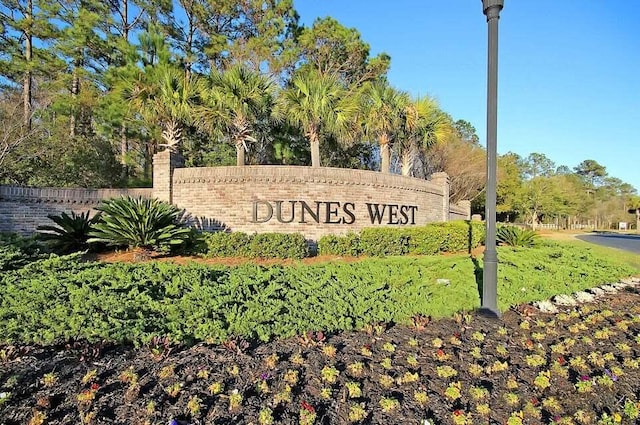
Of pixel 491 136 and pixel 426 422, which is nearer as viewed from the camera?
pixel 426 422

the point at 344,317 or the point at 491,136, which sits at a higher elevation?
the point at 491,136

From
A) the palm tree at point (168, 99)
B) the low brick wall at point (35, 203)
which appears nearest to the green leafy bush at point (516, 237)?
the palm tree at point (168, 99)

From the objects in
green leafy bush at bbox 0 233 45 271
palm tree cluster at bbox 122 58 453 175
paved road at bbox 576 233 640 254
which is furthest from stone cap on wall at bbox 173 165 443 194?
paved road at bbox 576 233 640 254

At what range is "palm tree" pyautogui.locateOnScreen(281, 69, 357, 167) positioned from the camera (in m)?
13.4

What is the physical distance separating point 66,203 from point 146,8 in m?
14.5

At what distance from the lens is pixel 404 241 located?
32.9ft

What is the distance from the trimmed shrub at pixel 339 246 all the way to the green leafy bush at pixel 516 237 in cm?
471

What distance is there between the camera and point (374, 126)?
1527cm

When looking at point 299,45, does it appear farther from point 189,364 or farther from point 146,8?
point 189,364

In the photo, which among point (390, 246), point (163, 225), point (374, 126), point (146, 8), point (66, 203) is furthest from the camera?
point (146, 8)

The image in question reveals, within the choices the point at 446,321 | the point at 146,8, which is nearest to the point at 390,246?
the point at 446,321

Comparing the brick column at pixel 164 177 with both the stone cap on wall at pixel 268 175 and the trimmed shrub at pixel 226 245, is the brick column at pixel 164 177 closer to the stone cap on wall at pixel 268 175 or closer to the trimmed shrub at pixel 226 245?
the stone cap on wall at pixel 268 175

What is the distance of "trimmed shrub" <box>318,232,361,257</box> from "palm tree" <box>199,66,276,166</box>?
204 inches

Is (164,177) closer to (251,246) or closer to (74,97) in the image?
(251,246)
